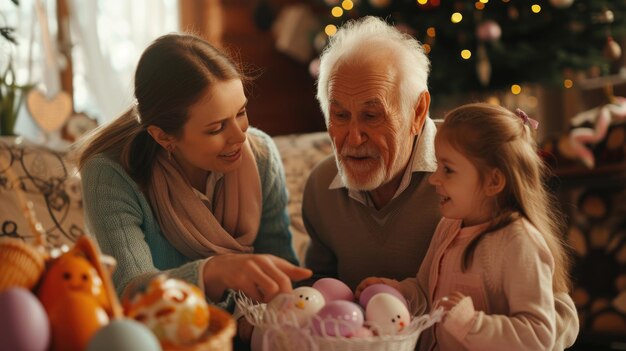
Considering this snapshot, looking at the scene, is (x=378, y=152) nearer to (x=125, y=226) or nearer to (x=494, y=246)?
(x=494, y=246)

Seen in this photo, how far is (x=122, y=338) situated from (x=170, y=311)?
16 cm

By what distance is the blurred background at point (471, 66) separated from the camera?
3492 mm

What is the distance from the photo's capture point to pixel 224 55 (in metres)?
1.90

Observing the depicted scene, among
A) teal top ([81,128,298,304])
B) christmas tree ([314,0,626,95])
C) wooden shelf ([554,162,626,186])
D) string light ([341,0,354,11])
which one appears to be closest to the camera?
teal top ([81,128,298,304])

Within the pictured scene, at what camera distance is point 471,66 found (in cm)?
384

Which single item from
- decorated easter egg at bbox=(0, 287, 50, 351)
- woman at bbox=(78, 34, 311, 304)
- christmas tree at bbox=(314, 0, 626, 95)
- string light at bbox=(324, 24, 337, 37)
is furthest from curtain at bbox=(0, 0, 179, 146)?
decorated easter egg at bbox=(0, 287, 50, 351)

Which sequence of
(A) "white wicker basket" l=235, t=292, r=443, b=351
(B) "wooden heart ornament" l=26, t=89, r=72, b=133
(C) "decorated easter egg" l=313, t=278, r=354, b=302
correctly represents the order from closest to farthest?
(A) "white wicker basket" l=235, t=292, r=443, b=351 < (C) "decorated easter egg" l=313, t=278, r=354, b=302 < (B) "wooden heart ornament" l=26, t=89, r=72, b=133

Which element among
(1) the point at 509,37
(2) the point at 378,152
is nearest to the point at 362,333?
(2) the point at 378,152

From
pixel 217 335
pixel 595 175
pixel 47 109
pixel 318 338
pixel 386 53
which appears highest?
pixel 386 53

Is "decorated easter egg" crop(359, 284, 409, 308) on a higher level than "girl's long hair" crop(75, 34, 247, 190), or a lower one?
lower

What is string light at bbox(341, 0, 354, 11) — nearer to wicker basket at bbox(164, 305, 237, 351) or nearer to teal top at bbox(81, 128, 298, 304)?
teal top at bbox(81, 128, 298, 304)

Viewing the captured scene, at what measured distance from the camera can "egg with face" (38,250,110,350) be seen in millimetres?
1155

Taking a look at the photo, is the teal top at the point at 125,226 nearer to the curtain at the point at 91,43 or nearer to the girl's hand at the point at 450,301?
the girl's hand at the point at 450,301

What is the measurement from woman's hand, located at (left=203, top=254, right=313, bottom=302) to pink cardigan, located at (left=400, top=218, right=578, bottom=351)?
317mm
